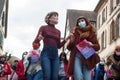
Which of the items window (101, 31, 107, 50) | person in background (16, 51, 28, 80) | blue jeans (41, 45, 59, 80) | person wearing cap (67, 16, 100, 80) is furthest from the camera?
window (101, 31, 107, 50)

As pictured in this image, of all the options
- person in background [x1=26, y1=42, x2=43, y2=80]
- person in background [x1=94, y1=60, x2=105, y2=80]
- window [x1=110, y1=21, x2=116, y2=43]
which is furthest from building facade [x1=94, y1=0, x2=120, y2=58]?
person in background [x1=26, y1=42, x2=43, y2=80]

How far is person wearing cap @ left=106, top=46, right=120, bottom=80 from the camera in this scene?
13.2 meters

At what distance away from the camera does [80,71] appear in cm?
1005

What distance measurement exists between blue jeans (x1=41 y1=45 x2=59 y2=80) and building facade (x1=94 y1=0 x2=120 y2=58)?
36448 mm

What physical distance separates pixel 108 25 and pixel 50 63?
140 feet

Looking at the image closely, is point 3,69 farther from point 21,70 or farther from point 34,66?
point 34,66

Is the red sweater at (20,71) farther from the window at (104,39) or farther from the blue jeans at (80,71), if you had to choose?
the window at (104,39)

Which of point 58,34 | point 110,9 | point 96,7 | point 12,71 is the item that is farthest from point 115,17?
point 58,34

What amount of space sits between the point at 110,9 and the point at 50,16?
41.8 metres

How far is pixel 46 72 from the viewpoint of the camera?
32.3 feet

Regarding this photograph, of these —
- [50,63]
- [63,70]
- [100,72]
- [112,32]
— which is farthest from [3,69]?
[112,32]

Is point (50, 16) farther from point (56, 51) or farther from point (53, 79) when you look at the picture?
point (53, 79)

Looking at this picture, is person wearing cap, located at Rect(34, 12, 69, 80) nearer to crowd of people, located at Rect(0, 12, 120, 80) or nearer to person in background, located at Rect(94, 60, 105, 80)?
crowd of people, located at Rect(0, 12, 120, 80)

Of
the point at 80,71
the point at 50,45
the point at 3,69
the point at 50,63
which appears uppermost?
the point at 50,45
